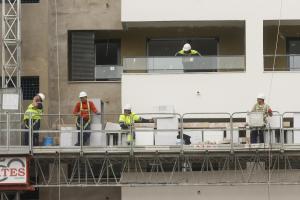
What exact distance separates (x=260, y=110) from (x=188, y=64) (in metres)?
4.18

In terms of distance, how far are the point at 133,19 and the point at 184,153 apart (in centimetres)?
610

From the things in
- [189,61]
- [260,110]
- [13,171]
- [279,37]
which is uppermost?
[279,37]

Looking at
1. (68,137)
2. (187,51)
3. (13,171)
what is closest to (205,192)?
(68,137)

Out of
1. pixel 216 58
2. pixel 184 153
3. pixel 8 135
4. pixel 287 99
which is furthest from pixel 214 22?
pixel 8 135

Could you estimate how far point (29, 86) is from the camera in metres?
36.8

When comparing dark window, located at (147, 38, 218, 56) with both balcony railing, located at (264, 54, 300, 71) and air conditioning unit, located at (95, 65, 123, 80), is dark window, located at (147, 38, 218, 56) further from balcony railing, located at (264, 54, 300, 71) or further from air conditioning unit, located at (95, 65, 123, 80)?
balcony railing, located at (264, 54, 300, 71)

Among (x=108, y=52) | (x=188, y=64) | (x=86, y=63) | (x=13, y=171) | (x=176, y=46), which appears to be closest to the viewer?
(x=13, y=171)

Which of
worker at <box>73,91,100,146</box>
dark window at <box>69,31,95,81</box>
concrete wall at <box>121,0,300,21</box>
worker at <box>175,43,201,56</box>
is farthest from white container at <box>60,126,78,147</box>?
concrete wall at <box>121,0,300,21</box>

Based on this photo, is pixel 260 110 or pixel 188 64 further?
pixel 188 64

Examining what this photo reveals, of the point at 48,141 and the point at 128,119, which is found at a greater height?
the point at 128,119

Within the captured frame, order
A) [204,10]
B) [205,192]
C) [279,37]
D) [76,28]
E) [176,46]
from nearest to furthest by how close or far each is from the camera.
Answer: [205,192] → [204,10] → [76,28] → [279,37] → [176,46]

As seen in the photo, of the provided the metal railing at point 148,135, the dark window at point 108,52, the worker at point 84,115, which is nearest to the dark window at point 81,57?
the dark window at point 108,52

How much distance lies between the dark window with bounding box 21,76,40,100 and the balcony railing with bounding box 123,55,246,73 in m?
3.41

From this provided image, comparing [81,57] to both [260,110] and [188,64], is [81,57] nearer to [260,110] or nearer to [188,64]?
[188,64]
